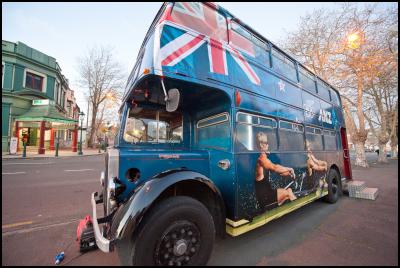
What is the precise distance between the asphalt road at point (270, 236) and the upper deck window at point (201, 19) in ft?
11.4

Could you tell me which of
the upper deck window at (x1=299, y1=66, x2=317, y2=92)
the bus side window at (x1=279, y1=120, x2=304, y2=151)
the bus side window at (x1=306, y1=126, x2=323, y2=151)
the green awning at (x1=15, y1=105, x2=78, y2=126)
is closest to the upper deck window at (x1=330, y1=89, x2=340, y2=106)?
the upper deck window at (x1=299, y1=66, x2=317, y2=92)

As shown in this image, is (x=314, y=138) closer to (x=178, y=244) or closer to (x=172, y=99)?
(x=172, y=99)

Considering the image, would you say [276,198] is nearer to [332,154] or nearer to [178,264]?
[178,264]

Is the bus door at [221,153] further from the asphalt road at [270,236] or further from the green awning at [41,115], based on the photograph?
the green awning at [41,115]

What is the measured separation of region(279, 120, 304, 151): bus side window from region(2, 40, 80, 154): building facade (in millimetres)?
23286

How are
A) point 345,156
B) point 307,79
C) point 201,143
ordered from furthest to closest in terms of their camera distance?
point 345,156 → point 307,79 → point 201,143

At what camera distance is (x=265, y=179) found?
3521 mm

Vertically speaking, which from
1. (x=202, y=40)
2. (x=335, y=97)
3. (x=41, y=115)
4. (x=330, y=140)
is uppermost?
(x=41, y=115)

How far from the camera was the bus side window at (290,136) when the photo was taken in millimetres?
4057

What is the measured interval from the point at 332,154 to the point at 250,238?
14.3ft

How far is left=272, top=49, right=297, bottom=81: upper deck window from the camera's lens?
14.2ft

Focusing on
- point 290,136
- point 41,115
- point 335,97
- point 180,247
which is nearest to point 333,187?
point 290,136

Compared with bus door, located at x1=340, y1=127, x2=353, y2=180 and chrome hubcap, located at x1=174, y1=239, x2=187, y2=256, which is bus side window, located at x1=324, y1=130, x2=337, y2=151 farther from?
chrome hubcap, located at x1=174, y1=239, x2=187, y2=256

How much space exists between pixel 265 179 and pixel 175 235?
1969 mm
